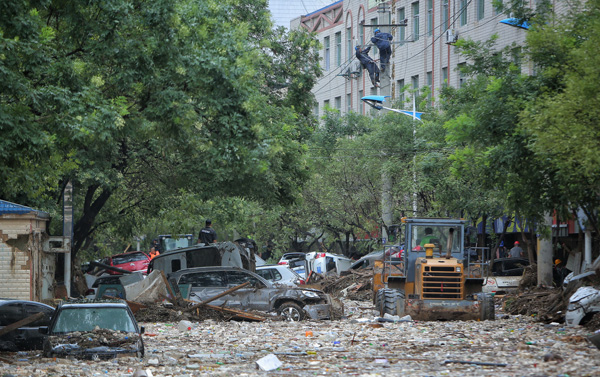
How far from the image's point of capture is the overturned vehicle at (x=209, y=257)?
27.9m

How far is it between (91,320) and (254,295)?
319 inches

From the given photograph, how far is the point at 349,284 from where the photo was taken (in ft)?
111

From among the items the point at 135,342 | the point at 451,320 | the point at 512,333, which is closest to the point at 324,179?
the point at 451,320

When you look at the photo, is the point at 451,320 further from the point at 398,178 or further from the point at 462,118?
the point at 398,178

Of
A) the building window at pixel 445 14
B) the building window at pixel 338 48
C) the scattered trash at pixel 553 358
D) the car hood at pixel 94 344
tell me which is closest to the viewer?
the scattered trash at pixel 553 358

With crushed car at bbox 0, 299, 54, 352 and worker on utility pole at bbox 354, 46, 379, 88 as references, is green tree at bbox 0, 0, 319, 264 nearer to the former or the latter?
crushed car at bbox 0, 299, 54, 352

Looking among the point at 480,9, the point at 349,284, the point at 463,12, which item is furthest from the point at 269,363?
the point at 463,12

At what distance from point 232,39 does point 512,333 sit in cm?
851

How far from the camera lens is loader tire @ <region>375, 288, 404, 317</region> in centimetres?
2055

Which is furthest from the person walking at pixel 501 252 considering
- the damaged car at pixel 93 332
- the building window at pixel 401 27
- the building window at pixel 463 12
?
the damaged car at pixel 93 332

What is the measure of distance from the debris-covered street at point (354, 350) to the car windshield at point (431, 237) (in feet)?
7.85

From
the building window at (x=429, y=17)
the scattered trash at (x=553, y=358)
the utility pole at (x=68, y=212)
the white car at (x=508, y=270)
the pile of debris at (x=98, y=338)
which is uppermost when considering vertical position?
the building window at (x=429, y=17)

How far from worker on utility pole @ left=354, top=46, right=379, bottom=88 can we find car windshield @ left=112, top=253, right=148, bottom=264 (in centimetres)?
1742

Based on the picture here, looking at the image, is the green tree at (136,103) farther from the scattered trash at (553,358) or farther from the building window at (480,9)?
the building window at (480,9)
